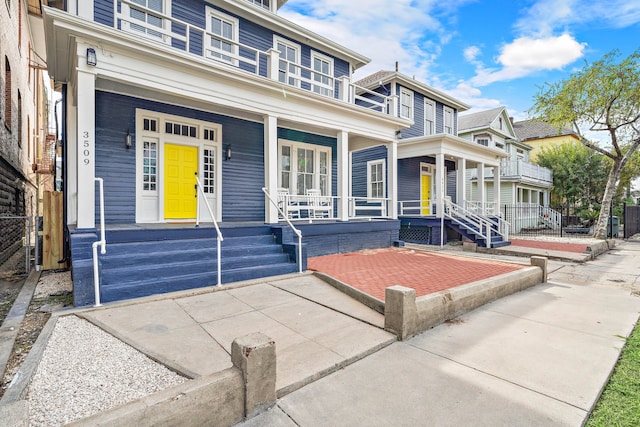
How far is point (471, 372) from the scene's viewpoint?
309cm

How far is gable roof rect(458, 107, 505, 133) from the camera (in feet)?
74.8

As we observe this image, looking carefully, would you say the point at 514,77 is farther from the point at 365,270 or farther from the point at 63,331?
the point at 63,331

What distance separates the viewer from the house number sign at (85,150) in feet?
18.2

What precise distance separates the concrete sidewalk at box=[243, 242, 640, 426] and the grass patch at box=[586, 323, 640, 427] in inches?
2.5

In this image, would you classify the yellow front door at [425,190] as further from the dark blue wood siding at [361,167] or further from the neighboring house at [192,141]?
the neighboring house at [192,141]

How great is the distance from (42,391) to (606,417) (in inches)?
171

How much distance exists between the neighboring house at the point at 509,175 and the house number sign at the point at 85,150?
823 inches

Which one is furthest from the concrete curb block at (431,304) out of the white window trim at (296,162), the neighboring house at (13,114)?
the neighboring house at (13,114)

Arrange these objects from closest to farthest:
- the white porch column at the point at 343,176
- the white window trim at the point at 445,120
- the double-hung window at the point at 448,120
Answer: the white porch column at the point at 343,176
the white window trim at the point at 445,120
the double-hung window at the point at 448,120

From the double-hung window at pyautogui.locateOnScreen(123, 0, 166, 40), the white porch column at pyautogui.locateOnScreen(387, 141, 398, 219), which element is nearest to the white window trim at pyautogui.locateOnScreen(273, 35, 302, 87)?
the double-hung window at pyautogui.locateOnScreen(123, 0, 166, 40)

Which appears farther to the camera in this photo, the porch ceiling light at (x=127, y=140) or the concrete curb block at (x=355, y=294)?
the porch ceiling light at (x=127, y=140)

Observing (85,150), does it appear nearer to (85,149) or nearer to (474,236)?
(85,149)

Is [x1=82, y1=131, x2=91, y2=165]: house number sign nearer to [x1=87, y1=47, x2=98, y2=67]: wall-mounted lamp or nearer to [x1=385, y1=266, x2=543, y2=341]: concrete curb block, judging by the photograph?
[x1=87, y1=47, x2=98, y2=67]: wall-mounted lamp

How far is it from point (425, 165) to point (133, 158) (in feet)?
41.3
